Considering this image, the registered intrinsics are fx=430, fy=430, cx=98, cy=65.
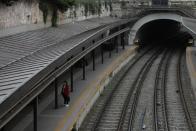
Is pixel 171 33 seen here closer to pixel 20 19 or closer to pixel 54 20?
pixel 54 20

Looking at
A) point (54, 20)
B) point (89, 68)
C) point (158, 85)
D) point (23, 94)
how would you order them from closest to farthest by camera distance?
point (23, 94) < point (158, 85) < point (89, 68) < point (54, 20)

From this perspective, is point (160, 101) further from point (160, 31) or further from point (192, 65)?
point (160, 31)

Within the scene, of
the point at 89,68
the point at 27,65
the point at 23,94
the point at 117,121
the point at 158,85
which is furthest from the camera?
the point at 89,68

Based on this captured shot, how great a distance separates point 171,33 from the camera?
73562mm

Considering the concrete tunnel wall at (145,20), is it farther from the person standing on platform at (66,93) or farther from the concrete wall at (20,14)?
the person standing on platform at (66,93)

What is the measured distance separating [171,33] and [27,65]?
59.4 meters

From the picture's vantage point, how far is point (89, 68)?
1256 inches

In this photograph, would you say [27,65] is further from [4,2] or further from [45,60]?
[4,2]

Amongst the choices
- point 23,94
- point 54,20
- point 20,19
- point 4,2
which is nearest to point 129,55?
point 54,20

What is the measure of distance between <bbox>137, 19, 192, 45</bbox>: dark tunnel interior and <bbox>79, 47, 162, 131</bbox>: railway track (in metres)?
26.4

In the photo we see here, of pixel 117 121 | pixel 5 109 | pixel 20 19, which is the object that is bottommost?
pixel 117 121

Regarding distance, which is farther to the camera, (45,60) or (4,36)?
(4,36)

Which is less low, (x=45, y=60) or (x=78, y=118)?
(x=45, y=60)

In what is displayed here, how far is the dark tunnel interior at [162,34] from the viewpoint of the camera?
61.2 m
